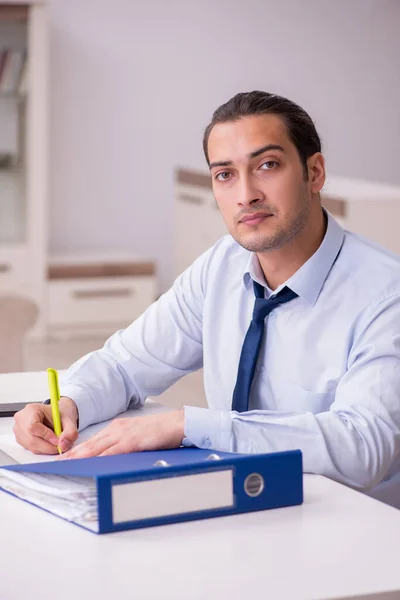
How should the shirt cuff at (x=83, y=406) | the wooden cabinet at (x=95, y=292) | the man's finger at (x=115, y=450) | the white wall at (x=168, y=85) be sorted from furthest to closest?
the white wall at (x=168, y=85) < the wooden cabinet at (x=95, y=292) < the shirt cuff at (x=83, y=406) < the man's finger at (x=115, y=450)

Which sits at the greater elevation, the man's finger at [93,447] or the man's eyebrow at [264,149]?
the man's eyebrow at [264,149]

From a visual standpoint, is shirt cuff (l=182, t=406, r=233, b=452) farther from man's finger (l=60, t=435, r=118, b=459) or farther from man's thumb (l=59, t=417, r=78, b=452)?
man's thumb (l=59, t=417, r=78, b=452)

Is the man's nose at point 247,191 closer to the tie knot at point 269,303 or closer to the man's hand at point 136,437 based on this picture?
the tie knot at point 269,303

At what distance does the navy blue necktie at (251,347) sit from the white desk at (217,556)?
0.53 meters

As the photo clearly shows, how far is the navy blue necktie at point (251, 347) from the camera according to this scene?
6.40 ft

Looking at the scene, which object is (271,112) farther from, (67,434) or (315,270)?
(67,434)

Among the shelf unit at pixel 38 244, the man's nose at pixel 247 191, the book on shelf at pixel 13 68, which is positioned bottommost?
the man's nose at pixel 247 191

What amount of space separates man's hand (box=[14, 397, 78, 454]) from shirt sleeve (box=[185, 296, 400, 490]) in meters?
0.24

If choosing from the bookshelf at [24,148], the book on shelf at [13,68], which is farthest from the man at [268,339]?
the book on shelf at [13,68]

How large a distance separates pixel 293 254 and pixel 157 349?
1.22 ft

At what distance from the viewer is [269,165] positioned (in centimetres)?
193

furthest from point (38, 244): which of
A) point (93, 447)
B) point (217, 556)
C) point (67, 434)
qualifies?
point (217, 556)

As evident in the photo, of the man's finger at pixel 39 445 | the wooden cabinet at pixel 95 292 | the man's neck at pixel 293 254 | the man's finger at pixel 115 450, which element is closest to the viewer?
the man's finger at pixel 115 450

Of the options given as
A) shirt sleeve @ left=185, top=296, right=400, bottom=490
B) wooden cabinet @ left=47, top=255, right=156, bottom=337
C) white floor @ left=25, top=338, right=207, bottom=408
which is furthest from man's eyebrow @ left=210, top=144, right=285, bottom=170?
wooden cabinet @ left=47, top=255, right=156, bottom=337
